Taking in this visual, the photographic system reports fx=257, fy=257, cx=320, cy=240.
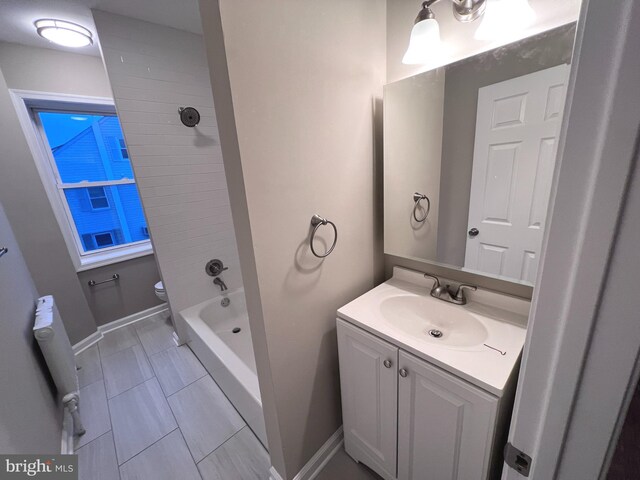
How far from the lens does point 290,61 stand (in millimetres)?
881

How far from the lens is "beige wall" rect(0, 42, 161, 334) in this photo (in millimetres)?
2045

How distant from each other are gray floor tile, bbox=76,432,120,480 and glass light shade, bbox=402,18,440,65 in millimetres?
2521

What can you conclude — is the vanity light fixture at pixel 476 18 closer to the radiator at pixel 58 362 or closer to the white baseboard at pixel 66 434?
the radiator at pixel 58 362

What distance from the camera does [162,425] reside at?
5.36 feet

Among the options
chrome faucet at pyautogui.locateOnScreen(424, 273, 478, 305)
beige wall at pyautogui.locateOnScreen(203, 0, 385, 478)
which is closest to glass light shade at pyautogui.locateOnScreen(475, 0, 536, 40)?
beige wall at pyautogui.locateOnScreen(203, 0, 385, 478)

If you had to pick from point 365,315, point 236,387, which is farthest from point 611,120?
point 236,387

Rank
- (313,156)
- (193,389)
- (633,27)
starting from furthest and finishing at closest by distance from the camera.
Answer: (193,389) < (313,156) < (633,27)

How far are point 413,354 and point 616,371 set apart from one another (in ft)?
2.10

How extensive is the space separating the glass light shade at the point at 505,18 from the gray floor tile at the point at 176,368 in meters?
2.62

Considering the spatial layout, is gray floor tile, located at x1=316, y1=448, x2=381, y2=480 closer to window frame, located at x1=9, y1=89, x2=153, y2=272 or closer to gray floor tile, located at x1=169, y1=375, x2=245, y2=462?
gray floor tile, located at x1=169, y1=375, x2=245, y2=462

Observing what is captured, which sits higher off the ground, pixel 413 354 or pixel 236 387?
pixel 413 354

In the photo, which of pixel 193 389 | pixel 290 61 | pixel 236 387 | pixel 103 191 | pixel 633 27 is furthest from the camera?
pixel 103 191

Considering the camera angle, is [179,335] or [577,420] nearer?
[577,420]

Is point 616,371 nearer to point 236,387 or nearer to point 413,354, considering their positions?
point 413,354
